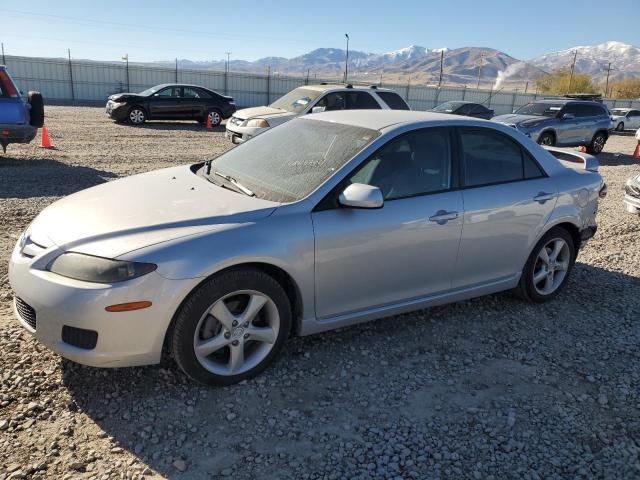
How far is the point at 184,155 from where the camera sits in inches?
484

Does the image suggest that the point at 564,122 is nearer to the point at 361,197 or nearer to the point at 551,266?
the point at 551,266

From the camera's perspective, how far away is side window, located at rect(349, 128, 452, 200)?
148 inches

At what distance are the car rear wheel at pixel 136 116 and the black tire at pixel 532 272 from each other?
630 inches

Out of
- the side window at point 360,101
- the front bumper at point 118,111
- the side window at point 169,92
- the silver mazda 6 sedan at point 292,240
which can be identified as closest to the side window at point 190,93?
the side window at point 169,92

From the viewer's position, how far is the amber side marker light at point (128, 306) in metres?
2.85

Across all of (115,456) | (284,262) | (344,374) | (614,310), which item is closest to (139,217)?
(284,262)

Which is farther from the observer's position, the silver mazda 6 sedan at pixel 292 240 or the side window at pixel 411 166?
the side window at pixel 411 166

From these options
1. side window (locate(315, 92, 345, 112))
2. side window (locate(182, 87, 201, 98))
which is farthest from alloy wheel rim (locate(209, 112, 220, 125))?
side window (locate(315, 92, 345, 112))

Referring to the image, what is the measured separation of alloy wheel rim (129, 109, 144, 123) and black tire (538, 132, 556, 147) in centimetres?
1269

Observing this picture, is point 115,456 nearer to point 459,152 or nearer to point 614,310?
point 459,152

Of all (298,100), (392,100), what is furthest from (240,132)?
(392,100)

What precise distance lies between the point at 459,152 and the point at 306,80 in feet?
107

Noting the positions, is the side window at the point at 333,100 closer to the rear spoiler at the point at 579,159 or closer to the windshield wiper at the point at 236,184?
the rear spoiler at the point at 579,159

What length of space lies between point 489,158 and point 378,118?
97 cm
